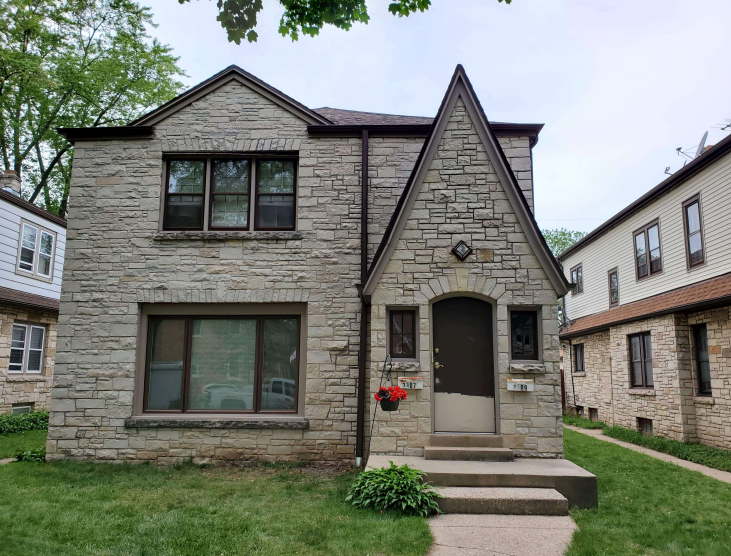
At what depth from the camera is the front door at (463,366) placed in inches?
291

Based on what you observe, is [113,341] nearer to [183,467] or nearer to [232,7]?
[183,467]

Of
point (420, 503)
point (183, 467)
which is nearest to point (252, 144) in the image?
point (183, 467)

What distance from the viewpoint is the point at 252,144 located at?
9.20 metres

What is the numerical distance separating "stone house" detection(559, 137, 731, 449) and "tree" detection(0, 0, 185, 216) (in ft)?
60.5

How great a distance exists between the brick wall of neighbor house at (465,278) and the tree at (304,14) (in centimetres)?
296

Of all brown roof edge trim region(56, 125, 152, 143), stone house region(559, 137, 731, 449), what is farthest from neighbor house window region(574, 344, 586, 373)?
brown roof edge trim region(56, 125, 152, 143)

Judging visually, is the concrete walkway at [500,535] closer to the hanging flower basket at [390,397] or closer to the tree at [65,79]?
the hanging flower basket at [390,397]

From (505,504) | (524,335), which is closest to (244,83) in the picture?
(524,335)

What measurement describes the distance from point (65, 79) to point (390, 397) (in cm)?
1988

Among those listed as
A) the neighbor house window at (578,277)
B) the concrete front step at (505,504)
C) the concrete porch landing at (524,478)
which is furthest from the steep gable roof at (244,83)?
the neighbor house window at (578,277)

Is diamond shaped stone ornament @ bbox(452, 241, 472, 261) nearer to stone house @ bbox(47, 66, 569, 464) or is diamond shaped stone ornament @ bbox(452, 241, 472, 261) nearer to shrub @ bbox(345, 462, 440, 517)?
stone house @ bbox(47, 66, 569, 464)

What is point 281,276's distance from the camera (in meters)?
8.83

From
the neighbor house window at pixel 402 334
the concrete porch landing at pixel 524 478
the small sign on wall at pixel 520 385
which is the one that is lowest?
the concrete porch landing at pixel 524 478

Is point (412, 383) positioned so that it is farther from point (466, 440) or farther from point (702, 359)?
point (702, 359)
